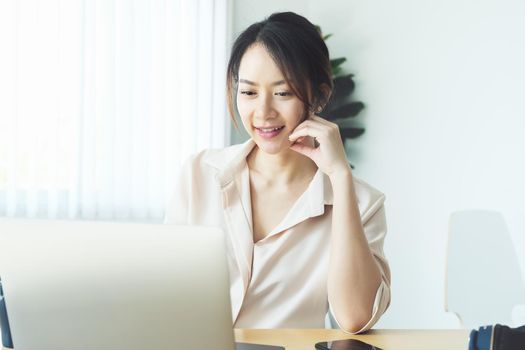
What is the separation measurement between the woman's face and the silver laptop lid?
0.84 m

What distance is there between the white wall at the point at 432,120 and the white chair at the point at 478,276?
207 mm

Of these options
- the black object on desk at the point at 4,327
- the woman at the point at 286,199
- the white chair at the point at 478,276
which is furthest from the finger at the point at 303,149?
the white chair at the point at 478,276

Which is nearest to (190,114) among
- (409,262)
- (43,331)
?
(409,262)

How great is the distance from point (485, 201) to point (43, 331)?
2.23 m

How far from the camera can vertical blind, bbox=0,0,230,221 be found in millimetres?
2980

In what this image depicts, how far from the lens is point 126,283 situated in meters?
0.64

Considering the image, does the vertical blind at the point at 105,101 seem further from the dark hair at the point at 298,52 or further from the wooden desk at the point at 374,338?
the wooden desk at the point at 374,338

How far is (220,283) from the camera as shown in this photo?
625mm

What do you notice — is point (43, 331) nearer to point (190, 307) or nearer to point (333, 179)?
point (190, 307)

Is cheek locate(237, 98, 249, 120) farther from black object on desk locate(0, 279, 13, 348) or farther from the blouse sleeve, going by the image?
black object on desk locate(0, 279, 13, 348)

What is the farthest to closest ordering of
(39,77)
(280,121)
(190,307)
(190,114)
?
(190,114) → (39,77) → (280,121) → (190,307)

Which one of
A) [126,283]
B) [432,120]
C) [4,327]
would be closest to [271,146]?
[4,327]

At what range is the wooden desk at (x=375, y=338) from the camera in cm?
112

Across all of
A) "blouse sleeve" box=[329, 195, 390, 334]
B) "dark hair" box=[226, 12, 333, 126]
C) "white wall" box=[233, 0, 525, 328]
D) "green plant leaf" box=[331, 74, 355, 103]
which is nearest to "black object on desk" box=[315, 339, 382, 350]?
"blouse sleeve" box=[329, 195, 390, 334]
